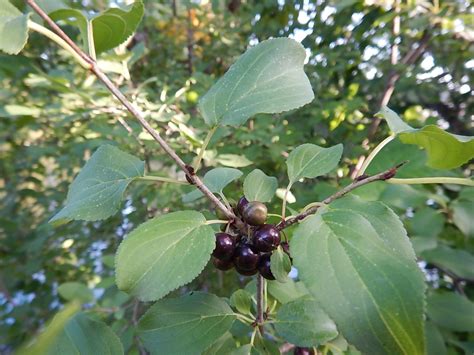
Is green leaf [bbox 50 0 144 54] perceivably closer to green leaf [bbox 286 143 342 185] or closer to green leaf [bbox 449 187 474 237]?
green leaf [bbox 286 143 342 185]

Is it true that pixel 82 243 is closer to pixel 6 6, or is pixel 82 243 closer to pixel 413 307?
pixel 6 6

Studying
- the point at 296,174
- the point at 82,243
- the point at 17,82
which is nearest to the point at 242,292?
the point at 296,174

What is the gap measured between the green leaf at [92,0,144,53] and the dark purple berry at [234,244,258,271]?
1.52 ft

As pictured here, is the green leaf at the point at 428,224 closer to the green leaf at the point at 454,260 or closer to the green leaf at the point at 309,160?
the green leaf at the point at 454,260

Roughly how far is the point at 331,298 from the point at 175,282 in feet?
0.59

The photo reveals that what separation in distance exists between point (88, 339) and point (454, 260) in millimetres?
1074

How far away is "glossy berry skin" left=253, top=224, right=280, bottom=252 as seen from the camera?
1.67 feet

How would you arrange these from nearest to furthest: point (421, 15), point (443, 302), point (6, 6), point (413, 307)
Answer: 1. point (413, 307)
2. point (6, 6)
3. point (443, 302)
4. point (421, 15)

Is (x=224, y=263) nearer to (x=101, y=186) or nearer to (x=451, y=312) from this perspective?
(x=101, y=186)

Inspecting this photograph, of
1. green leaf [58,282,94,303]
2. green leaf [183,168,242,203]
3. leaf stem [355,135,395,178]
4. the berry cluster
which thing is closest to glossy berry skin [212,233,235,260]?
the berry cluster

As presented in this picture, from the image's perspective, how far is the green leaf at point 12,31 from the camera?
54 cm

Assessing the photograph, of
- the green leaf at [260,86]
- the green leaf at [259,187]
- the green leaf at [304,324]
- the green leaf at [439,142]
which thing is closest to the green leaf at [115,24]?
the green leaf at [260,86]

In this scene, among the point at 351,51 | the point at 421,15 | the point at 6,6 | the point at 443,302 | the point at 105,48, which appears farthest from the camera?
the point at 351,51

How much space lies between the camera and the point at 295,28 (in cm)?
166
